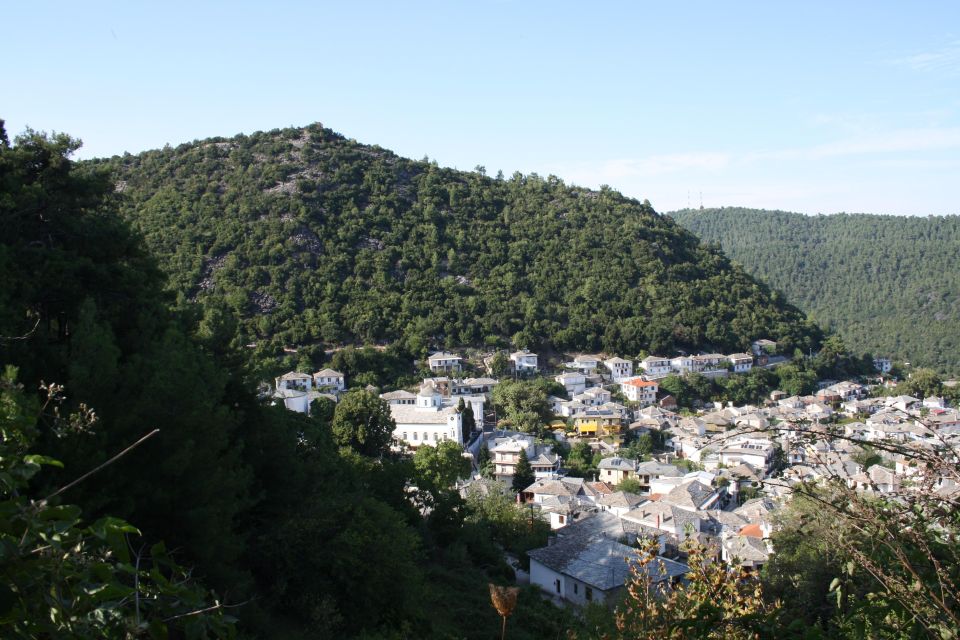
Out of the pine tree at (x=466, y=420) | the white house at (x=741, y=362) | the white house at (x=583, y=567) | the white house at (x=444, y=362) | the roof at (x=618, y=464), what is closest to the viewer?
the white house at (x=583, y=567)

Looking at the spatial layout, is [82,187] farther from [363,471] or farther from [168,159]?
[168,159]

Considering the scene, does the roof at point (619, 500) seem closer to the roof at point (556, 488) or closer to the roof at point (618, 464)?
the roof at point (556, 488)

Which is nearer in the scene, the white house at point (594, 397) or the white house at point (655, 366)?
the white house at point (594, 397)

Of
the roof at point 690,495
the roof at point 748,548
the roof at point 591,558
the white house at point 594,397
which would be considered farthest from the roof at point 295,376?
the roof at point 748,548

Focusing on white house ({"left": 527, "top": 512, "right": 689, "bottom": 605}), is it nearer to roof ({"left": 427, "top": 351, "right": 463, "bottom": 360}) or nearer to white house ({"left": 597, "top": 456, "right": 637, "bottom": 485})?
white house ({"left": 597, "top": 456, "right": 637, "bottom": 485})

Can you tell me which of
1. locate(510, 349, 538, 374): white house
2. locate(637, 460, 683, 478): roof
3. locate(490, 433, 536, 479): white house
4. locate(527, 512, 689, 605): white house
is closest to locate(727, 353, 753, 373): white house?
locate(510, 349, 538, 374): white house

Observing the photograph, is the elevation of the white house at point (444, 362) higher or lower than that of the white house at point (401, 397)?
higher

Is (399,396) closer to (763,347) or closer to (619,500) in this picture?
(619,500)

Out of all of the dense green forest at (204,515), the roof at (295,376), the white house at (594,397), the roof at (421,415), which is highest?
the dense green forest at (204,515)

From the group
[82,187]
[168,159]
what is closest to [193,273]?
[168,159]
